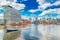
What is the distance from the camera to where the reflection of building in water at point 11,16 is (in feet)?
4.85

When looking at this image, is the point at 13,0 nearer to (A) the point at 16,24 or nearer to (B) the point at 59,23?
(A) the point at 16,24

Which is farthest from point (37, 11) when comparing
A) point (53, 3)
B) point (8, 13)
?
point (8, 13)

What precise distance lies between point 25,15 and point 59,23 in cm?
35

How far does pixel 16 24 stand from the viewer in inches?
58.2

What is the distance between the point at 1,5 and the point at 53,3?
542mm

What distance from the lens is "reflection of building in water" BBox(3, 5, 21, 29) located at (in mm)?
1479

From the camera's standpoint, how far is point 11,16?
1.49 m

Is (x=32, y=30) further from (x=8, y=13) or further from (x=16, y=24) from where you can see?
(x=8, y=13)

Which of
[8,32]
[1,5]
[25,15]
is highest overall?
[1,5]

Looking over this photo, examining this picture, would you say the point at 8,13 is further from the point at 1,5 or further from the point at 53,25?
the point at 53,25

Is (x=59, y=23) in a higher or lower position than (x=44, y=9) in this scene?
lower

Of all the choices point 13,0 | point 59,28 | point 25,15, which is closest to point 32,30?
point 25,15

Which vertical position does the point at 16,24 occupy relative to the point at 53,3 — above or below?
below

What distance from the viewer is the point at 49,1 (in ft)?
4.79
